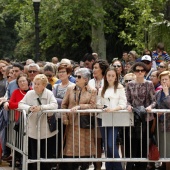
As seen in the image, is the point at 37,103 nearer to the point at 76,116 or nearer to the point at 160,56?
the point at 76,116

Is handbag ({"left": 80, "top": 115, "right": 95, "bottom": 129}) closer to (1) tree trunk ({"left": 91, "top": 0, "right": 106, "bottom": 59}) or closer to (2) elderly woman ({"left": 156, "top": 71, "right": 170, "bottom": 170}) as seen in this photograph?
(2) elderly woman ({"left": 156, "top": 71, "right": 170, "bottom": 170})

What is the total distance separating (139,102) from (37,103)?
A: 1.74 metres

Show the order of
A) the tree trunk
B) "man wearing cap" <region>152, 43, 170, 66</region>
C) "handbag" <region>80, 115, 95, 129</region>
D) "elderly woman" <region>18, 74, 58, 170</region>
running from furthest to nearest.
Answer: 1. the tree trunk
2. "man wearing cap" <region>152, 43, 170, 66</region>
3. "handbag" <region>80, 115, 95, 129</region>
4. "elderly woman" <region>18, 74, 58, 170</region>

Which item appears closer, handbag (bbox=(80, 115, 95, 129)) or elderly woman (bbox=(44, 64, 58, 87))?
handbag (bbox=(80, 115, 95, 129))

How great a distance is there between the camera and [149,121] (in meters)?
10.6

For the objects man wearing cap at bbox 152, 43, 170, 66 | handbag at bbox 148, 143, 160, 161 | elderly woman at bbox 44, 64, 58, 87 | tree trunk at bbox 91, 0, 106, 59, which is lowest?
handbag at bbox 148, 143, 160, 161

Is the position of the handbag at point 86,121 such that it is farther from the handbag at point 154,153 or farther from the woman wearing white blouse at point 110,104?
the handbag at point 154,153

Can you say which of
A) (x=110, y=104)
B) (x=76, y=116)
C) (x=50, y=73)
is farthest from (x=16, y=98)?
(x=110, y=104)

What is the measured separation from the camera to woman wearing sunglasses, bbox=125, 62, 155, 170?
35.0 feet

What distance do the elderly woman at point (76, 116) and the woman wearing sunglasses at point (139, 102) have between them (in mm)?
634

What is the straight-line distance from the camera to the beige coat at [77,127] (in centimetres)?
1074

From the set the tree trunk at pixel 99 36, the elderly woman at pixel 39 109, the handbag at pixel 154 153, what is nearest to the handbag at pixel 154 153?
the handbag at pixel 154 153

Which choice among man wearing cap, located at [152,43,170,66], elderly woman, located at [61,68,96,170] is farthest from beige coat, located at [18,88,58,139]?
man wearing cap, located at [152,43,170,66]

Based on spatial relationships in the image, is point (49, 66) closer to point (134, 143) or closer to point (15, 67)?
point (15, 67)
